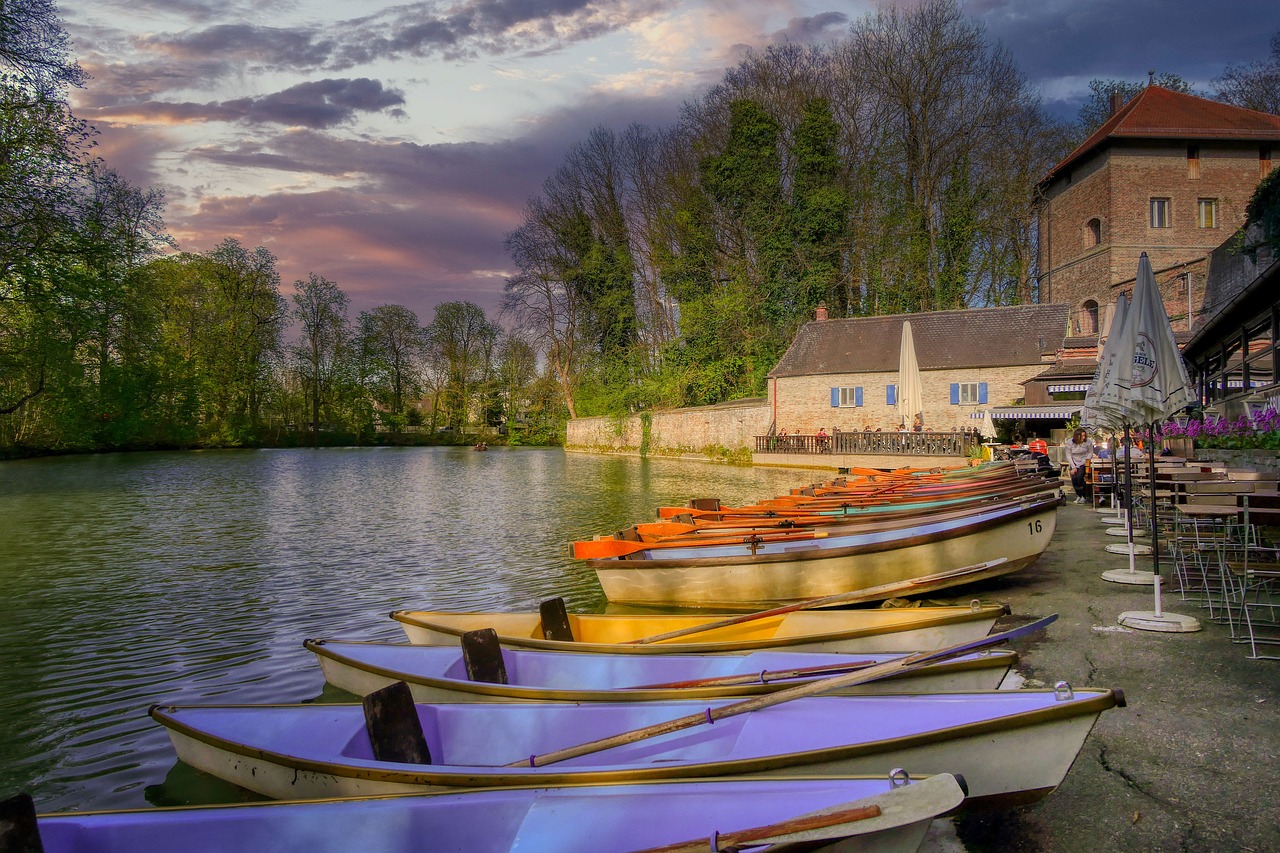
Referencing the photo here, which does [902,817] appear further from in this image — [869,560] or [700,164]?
[700,164]

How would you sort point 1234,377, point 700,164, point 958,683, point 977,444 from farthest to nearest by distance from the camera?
point 700,164
point 977,444
point 1234,377
point 958,683

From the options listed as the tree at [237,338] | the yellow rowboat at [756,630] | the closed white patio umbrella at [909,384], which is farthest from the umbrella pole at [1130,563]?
the tree at [237,338]

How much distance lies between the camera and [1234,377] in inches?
807

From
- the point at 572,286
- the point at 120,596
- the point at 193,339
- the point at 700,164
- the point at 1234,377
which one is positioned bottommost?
the point at 120,596

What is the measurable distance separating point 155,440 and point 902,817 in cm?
5556

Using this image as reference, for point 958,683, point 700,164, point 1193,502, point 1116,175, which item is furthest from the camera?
point 700,164

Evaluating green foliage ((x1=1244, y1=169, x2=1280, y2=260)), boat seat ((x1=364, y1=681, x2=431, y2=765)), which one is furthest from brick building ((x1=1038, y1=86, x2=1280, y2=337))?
boat seat ((x1=364, y1=681, x2=431, y2=765))

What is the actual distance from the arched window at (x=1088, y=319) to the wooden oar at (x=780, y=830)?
3880 centimetres

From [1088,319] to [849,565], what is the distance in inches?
1326

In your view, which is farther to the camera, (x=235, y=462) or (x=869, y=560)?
(x=235, y=462)

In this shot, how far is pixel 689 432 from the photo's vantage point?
133 feet

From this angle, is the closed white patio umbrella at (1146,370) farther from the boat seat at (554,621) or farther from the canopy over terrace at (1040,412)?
the canopy over terrace at (1040,412)

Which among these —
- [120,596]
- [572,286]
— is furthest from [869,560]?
[572,286]

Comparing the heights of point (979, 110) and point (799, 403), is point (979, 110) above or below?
above
